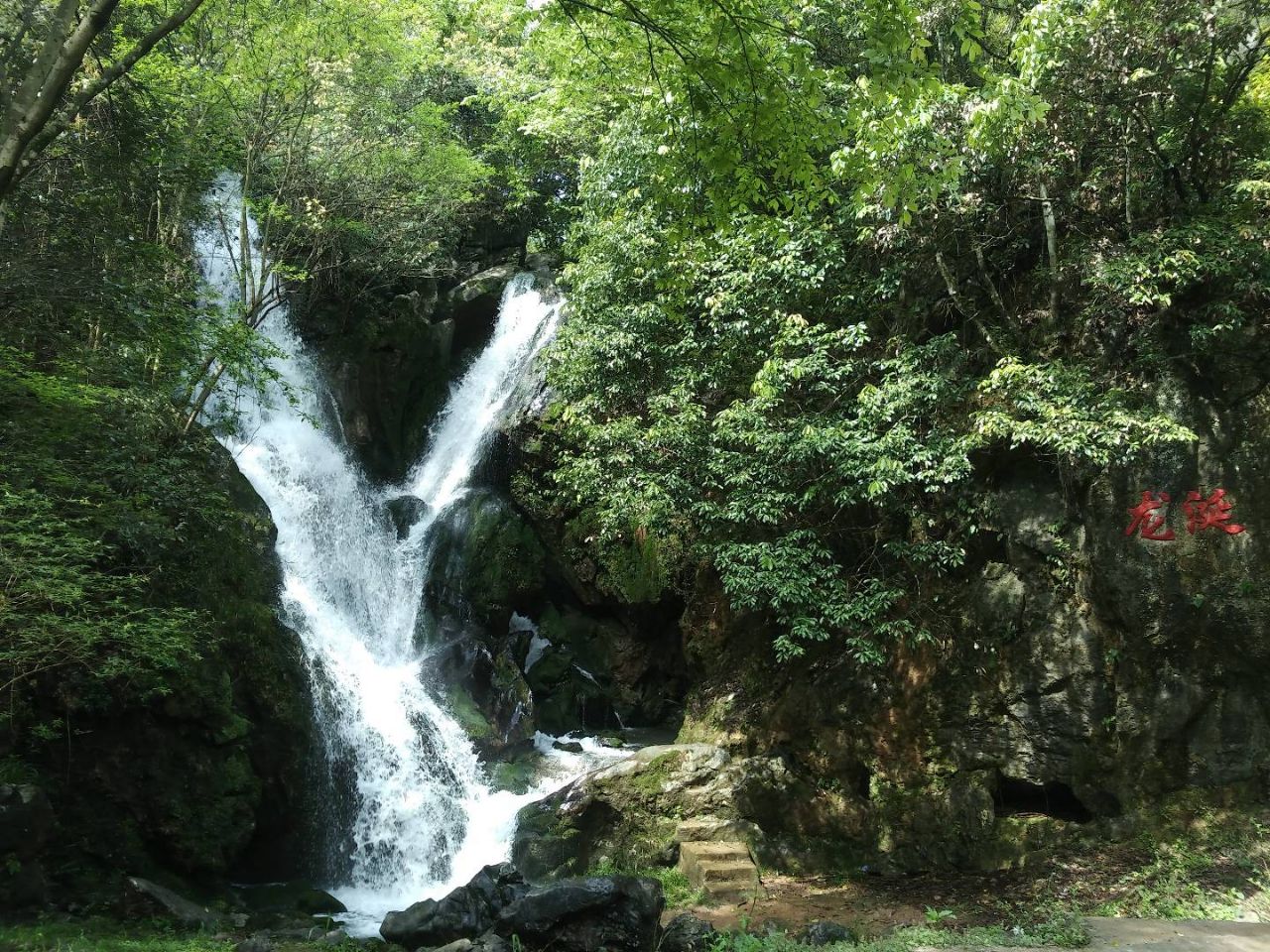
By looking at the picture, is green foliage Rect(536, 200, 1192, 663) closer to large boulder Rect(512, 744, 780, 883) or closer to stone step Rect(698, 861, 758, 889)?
large boulder Rect(512, 744, 780, 883)

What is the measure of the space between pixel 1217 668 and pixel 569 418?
8.92 m

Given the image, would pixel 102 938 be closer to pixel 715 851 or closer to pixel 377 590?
pixel 715 851

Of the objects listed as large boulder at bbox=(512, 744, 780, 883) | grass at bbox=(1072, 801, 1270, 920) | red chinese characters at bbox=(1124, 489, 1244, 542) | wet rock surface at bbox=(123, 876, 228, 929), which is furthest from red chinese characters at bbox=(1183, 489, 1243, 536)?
wet rock surface at bbox=(123, 876, 228, 929)

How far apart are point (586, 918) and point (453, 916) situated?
1511 mm

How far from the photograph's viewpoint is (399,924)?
24.3 feet

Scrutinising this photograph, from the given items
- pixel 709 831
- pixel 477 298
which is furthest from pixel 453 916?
pixel 477 298

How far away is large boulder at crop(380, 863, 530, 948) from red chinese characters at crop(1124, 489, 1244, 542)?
24.4 ft

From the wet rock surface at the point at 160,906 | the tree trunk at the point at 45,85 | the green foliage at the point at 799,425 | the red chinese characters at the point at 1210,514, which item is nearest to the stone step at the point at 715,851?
the green foliage at the point at 799,425

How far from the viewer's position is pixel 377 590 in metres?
14.6

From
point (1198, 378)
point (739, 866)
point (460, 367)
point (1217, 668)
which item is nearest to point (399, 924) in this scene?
point (739, 866)

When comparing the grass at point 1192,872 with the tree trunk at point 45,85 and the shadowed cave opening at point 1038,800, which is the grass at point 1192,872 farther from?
the tree trunk at point 45,85

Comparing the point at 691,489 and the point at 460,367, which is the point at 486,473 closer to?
the point at 460,367

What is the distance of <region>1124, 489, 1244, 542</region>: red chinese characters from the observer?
8.15 meters

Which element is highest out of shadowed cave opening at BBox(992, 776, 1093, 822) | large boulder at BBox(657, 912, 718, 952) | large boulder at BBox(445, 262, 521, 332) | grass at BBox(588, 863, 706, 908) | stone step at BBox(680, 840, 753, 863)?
large boulder at BBox(445, 262, 521, 332)
